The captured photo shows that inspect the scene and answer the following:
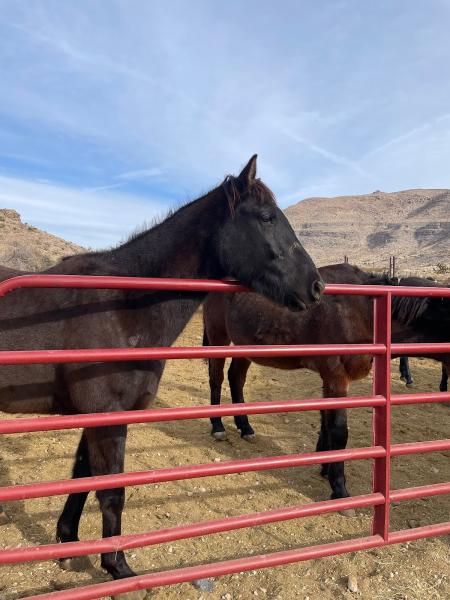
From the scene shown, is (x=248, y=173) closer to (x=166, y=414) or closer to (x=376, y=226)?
(x=166, y=414)

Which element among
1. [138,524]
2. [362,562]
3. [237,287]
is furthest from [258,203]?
[138,524]

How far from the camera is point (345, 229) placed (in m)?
95.9

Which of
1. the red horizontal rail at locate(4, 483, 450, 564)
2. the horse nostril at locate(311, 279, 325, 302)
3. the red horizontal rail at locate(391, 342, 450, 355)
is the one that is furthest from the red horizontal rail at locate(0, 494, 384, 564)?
the horse nostril at locate(311, 279, 325, 302)

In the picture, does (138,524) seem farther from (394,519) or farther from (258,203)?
(258,203)

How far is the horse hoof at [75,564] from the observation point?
2598mm

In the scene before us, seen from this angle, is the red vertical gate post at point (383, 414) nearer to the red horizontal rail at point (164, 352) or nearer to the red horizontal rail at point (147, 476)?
the red horizontal rail at point (164, 352)

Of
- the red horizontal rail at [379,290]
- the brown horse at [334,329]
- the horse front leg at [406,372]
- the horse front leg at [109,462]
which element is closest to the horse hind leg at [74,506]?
the horse front leg at [109,462]

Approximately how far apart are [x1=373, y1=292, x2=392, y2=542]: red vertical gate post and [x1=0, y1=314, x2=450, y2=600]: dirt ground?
45 cm

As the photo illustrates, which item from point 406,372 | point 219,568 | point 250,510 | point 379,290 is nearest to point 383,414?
point 379,290

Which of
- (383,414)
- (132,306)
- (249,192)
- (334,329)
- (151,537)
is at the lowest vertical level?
(151,537)

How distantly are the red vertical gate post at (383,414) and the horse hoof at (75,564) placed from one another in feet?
5.85

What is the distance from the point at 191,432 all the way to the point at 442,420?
334 cm

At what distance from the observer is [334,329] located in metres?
4.06

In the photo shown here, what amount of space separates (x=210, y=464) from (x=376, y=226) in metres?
103
